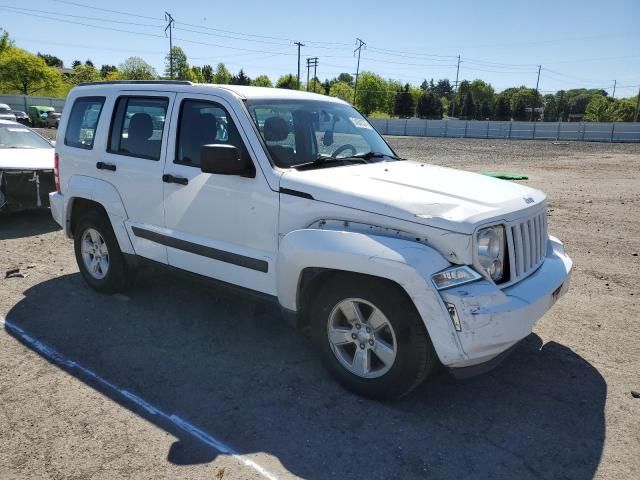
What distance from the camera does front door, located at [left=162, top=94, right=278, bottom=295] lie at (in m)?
3.90

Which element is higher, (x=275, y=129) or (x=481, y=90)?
(x=481, y=90)

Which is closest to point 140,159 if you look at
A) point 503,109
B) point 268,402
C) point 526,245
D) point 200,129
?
point 200,129

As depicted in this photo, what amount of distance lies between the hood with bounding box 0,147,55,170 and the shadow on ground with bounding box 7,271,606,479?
406cm

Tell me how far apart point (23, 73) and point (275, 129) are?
78185 mm

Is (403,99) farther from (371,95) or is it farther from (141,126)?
(141,126)

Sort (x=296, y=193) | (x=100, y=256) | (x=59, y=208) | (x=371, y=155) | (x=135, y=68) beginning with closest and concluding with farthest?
(x=296, y=193)
(x=371, y=155)
(x=100, y=256)
(x=59, y=208)
(x=135, y=68)

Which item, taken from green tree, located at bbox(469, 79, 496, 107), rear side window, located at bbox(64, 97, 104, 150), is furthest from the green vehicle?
green tree, located at bbox(469, 79, 496, 107)

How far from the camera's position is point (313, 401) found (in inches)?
138

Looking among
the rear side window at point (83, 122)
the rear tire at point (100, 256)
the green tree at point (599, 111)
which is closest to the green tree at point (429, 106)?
the green tree at point (599, 111)

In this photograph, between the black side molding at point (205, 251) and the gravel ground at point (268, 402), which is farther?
the black side molding at point (205, 251)

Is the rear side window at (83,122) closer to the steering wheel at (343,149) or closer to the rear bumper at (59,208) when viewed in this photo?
the rear bumper at (59,208)

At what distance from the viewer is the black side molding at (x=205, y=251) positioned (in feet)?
13.0

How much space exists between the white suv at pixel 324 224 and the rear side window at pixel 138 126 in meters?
0.01

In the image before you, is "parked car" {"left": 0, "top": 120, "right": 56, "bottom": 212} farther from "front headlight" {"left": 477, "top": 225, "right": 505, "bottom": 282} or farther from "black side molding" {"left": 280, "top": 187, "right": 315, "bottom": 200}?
"front headlight" {"left": 477, "top": 225, "right": 505, "bottom": 282}
